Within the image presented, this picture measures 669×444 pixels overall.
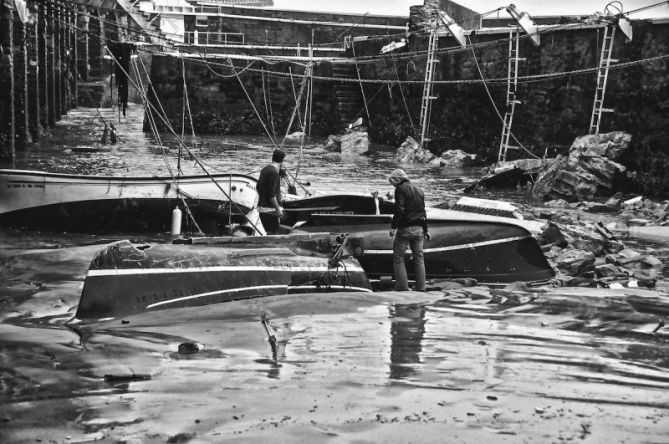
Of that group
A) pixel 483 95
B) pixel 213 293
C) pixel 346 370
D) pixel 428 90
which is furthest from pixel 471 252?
pixel 428 90

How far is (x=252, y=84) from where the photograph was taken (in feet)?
127

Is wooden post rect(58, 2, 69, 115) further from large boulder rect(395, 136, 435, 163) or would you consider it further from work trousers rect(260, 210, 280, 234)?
work trousers rect(260, 210, 280, 234)

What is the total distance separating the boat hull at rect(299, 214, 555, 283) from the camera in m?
11.3

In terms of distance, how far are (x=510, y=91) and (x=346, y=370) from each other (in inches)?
888

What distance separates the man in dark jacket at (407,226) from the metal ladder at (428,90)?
21633 mm

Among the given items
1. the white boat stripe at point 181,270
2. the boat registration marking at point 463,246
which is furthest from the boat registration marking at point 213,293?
the boat registration marking at point 463,246

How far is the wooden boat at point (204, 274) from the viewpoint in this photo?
8.53 metres

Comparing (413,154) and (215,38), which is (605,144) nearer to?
(413,154)

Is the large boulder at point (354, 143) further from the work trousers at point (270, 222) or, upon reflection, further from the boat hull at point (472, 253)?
the boat hull at point (472, 253)

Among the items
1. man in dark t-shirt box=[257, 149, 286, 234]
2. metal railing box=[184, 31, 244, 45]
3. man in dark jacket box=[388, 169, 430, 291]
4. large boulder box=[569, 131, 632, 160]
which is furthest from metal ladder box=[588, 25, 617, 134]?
metal railing box=[184, 31, 244, 45]

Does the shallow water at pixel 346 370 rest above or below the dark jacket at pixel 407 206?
below

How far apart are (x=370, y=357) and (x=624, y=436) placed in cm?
222

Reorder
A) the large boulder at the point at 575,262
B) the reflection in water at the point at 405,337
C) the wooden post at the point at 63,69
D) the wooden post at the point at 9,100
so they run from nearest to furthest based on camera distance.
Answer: the reflection in water at the point at 405,337 → the large boulder at the point at 575,262 → the wooden post at the point at 9,100 → the wooden post at the point at 63,69

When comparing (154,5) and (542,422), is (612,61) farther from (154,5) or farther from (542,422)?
(154,5)
